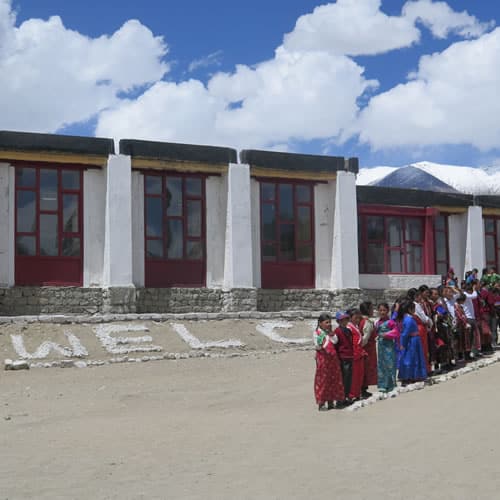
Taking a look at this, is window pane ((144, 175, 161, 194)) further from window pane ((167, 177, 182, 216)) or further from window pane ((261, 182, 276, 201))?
window pane ((261, 182, 276, 201))

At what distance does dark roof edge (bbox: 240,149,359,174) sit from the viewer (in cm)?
2248

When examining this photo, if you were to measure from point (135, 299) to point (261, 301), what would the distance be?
3.67m

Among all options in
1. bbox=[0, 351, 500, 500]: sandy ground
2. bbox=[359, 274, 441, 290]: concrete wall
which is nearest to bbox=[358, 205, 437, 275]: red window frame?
bbox=[359, 274, 441, 290]: concrete wall

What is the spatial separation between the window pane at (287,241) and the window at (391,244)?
3160 mm

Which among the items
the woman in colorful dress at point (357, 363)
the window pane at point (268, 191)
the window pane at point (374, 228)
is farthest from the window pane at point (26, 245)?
the woman in colorful dress at point (357, 363)

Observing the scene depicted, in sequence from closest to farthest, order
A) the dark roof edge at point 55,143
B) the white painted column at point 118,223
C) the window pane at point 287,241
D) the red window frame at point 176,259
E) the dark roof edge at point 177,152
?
the dark roof edge at point 55,143 → the white painted column at point 118,223 → the dark roof edge at point 177,152 → the red window frame at point 176,259 → the window pane at point 287,241

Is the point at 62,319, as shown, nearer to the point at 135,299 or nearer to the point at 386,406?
the point at 135,299

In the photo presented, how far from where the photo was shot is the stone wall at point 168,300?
66.4 feet

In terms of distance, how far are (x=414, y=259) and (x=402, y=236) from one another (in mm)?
851

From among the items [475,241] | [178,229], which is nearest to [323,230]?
[178,229]

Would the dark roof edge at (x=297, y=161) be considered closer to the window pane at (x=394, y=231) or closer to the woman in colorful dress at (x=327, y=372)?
the window pane at (x=394, y=231)

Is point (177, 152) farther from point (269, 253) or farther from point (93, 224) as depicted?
point (269, 253)

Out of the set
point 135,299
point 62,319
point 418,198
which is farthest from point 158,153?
point 418,198

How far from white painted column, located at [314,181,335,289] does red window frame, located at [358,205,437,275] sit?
82.2 inches
